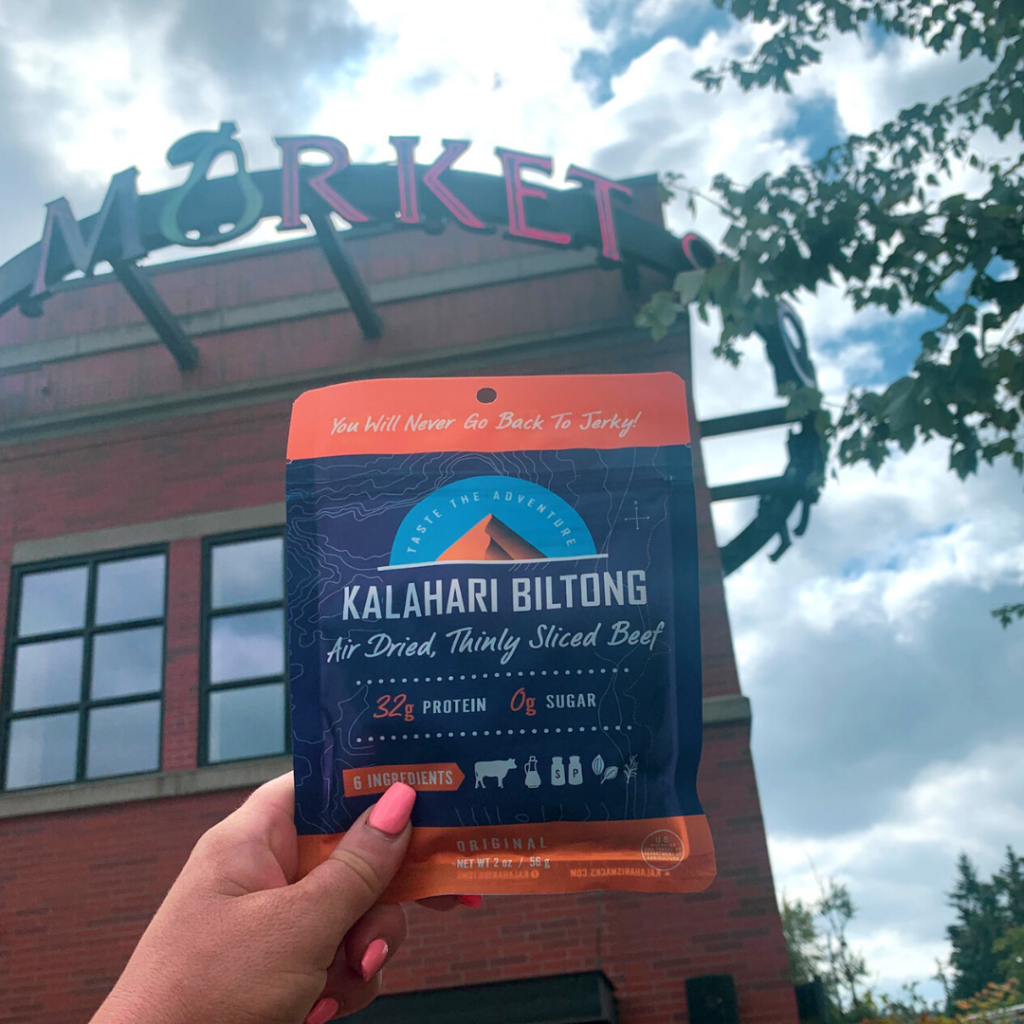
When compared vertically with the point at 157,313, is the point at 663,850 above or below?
below

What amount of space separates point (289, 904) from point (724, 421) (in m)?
9.33

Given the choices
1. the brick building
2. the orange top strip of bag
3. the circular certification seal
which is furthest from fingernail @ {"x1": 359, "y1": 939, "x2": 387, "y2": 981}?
the brick building

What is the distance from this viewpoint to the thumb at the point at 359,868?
170 cm

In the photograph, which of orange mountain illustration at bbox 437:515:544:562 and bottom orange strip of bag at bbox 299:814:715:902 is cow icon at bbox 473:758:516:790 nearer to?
bottom orange strip of bag at bbox 299:814:715:902

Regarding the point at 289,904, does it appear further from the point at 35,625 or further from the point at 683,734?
the point at 35,625

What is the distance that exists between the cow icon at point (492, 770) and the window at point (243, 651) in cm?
756

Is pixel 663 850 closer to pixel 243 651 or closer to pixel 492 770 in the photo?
pixel 492 770

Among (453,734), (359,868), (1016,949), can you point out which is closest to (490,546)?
(453,734)

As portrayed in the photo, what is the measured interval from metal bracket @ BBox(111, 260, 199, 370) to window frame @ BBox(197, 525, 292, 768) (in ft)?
6.94

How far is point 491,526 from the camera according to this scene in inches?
71.7

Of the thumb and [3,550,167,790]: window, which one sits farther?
[3,550,167,790]: window

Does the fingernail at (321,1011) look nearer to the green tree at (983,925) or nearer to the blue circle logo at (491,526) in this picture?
the blue circle logo at (491,526)

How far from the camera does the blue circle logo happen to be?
1.81 m

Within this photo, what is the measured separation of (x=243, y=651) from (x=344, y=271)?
3802mm
